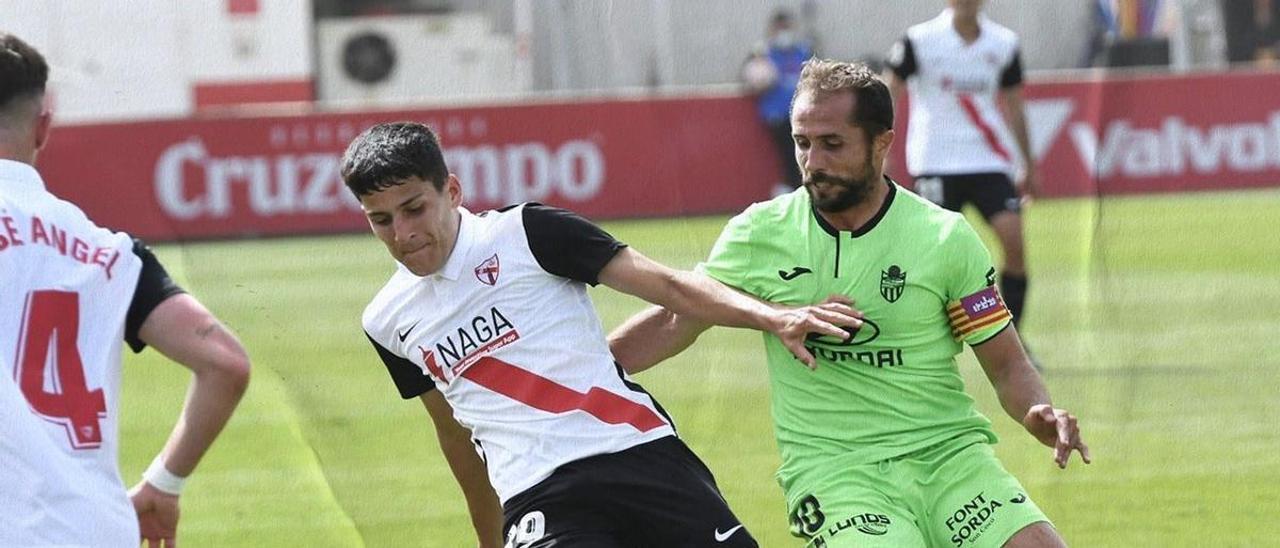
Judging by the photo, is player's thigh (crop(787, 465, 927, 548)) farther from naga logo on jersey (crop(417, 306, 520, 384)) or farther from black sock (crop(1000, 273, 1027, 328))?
black sock (crop(1000, 273, 1027, 328))

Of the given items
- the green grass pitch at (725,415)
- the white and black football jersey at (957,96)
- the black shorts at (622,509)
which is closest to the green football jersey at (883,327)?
the black shorts at (622,509)

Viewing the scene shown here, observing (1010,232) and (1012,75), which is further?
(1012,75)

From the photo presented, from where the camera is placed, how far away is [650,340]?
5.42 m

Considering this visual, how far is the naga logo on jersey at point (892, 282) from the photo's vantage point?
17.1 ft

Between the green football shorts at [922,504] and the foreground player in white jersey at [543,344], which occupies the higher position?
the foreground player in white jersey at [543,344]

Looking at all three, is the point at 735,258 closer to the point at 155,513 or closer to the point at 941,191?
the point at 155,513

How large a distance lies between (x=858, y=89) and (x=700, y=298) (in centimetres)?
68

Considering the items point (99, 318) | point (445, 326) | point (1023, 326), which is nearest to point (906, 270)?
point (445, 326)

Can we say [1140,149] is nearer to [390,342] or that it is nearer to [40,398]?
[390,342]

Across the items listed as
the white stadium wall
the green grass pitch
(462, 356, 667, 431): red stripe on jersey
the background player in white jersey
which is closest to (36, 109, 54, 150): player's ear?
(462, 356, 667, 431): red stripe on jersey

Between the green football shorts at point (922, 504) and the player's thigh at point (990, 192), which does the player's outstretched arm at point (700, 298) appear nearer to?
the green football shorts at point (922, 504)

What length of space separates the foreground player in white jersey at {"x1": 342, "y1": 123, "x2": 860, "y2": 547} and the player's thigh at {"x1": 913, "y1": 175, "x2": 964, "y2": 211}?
6.33 metres

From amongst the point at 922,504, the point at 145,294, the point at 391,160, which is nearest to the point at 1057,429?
the point at 922,504

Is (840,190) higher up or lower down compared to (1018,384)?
higher up
